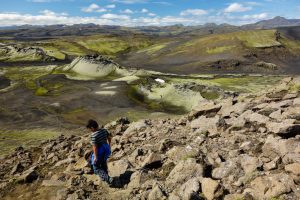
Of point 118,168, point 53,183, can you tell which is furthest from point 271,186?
point 53,183

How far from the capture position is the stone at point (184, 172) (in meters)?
14.0

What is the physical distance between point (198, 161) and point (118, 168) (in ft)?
13.3

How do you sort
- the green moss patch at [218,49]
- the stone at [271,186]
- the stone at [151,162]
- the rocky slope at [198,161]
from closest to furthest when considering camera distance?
the stone at [271,186], the rocky slope at [198,161], the stone at [151,162], the green moss patch at [218,49]

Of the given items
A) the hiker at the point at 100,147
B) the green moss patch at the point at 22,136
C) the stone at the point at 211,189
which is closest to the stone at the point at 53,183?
the hiker at the point at 100,147

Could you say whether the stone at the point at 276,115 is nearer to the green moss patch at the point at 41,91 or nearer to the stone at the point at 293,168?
the stone at the point at 293,168

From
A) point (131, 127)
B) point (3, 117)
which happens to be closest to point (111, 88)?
point (3, 117)

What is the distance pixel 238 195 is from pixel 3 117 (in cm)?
5742

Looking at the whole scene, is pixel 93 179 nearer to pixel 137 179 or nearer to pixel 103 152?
pixel 103 152

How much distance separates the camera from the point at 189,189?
502 inches

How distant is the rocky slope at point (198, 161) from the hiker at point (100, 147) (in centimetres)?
73

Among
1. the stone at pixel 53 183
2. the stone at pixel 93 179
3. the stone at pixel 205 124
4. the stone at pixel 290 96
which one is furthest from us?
the stone at pixel 290 96

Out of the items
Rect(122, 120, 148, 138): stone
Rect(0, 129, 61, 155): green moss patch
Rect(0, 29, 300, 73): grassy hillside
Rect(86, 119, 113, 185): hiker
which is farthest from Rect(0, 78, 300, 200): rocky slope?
Rect(0, 29, 300, 73): grassy hillside

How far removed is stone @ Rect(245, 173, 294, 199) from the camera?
11.3 m

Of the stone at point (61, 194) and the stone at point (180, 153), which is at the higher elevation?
the stone at point (180, 153)
